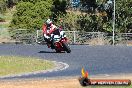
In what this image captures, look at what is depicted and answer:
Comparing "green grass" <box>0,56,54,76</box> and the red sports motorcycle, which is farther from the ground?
the red sports motorcycle

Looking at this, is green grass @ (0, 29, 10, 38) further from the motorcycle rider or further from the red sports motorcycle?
the red sports motorcycle

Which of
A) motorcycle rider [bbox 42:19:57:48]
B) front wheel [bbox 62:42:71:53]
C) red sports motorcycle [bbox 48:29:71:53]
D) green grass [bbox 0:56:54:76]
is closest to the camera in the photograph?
green grass [bbox 0:56:54:76]

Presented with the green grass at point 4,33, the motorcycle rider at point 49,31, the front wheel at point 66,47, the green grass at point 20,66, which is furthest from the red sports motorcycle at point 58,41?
the green grass at point 4,33

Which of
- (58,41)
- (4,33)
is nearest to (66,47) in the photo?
(58,41)

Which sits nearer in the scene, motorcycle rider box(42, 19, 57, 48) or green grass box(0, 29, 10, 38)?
motorcycle rider box(42, 19, 57, 48)

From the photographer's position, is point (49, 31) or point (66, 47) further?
point (49, 31)

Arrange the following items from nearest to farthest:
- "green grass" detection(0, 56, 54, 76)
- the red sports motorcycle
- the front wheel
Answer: "green grass" detection(0, 56, 54, 76)
the front wheel
the red sports motorcycle

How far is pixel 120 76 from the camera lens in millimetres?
16203

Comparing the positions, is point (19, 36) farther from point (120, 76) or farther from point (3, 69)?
point (120, 76)

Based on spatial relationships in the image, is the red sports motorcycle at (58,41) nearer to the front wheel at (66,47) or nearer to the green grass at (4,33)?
the front wheel at (66,47)

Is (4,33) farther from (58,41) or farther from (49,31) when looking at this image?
(58,41)

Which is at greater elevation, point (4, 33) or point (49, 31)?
point (49, 31)

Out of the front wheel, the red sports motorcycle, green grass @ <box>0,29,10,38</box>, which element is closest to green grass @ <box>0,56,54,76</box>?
the front wheel

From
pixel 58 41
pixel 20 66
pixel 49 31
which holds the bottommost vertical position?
pixel 20 66
